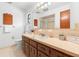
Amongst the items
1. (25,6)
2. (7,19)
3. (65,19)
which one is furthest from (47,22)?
(7,19)

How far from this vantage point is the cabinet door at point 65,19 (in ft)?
7.66

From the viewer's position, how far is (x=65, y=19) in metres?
2.42

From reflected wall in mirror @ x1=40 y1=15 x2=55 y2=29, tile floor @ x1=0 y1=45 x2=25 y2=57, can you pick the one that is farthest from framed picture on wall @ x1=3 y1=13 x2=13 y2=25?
reflected wall in mirror @ x1=40 y1=15 x2=55 y2=29

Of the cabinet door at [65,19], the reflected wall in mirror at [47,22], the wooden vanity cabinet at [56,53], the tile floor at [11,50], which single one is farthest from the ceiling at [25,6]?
the wooden vanity cabinet at [56,53]

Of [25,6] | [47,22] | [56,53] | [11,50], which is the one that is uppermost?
[25,6]

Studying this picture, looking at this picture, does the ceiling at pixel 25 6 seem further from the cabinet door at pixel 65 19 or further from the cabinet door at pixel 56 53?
the cabinet door at pixel 56 53

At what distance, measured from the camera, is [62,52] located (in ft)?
4.81

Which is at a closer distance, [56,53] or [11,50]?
[56,53]

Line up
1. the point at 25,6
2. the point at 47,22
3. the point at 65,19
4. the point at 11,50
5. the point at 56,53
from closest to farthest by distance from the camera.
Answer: the point at 56,53
the point at 65,19
the point at 47,22
the point at 25,6
the point at 11,50

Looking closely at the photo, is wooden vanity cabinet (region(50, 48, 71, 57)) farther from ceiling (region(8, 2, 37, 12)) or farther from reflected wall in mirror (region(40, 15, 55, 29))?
ceiling (region(8, 2, 37, 12))

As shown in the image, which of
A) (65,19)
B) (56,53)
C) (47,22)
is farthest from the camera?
(47,22)

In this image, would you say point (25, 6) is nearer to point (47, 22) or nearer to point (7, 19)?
point (7, 19)

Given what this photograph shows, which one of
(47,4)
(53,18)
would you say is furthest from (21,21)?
(53,18)

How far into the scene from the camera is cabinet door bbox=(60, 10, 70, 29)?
2335mm
